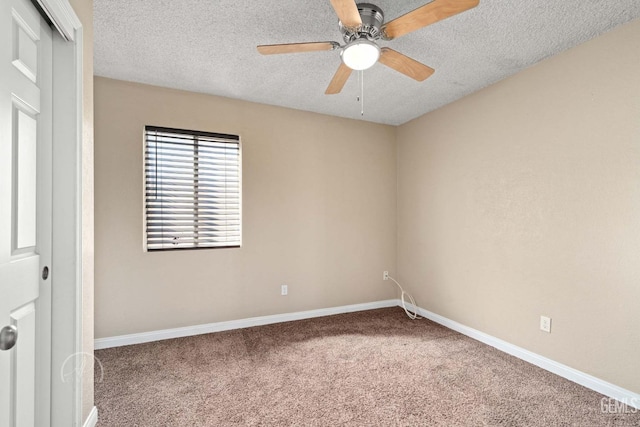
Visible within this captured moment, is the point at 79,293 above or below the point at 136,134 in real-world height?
below

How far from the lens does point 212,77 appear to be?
2682mm

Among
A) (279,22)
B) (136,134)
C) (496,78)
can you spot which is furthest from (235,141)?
(496,78)

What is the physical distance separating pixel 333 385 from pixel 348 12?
7.58 ft

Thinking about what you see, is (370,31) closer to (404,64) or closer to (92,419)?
(404,64)

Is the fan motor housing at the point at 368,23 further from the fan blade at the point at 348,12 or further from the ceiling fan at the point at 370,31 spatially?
the fan blade at the point at 348,12

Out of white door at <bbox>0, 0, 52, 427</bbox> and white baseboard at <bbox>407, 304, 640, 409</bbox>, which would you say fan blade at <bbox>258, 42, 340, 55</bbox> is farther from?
white baseboard at <bbox>407, 304, 640, 409</bbox>

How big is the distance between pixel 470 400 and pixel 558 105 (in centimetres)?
226

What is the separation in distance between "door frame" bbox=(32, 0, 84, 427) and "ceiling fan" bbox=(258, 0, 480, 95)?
37.8 inches

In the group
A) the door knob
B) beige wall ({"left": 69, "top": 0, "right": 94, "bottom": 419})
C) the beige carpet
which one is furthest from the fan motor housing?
the beige carpet

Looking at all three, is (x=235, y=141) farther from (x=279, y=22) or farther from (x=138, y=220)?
(x=279, y=22)

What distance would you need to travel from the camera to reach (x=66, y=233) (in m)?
1.36

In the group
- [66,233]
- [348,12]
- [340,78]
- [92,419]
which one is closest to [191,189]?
[66,233]

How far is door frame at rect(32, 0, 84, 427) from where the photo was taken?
4.38ft

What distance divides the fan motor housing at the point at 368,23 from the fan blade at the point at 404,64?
0.12 metres
